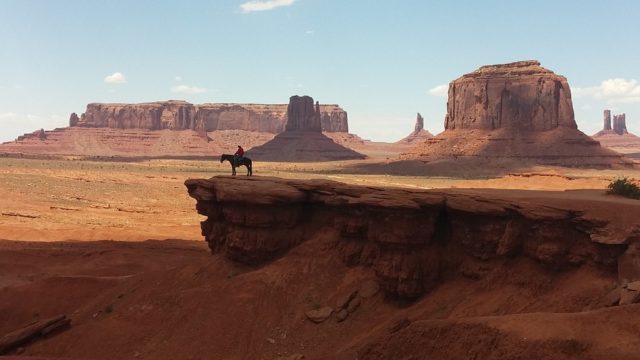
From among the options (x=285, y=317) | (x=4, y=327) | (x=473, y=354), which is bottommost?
(x=4, y=327)

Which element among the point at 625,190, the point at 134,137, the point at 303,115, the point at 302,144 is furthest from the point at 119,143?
the point at 625,190

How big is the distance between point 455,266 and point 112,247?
2080cm

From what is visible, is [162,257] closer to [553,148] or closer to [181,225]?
[181,225]

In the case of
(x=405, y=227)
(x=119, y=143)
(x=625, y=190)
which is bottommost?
(x=405, y=227)

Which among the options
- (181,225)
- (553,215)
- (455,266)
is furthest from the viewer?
(181,225)

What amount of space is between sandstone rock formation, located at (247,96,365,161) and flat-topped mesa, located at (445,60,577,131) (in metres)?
47.8

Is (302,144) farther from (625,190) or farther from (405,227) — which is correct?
(405,227)

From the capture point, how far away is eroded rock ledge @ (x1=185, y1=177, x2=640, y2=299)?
38.6 feet

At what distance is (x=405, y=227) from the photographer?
13.4 meters

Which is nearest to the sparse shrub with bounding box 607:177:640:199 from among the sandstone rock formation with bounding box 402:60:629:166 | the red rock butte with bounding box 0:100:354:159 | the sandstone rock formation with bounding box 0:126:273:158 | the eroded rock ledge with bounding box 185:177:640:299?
the eroded rock ledge with bounding box 185:177:640:299

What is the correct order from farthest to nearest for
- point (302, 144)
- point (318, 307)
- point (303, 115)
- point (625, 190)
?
point (303, 115)
point (302, 144)
point (625, 190)
point (318, 307)

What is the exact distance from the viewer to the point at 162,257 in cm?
2677

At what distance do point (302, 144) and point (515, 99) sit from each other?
6817cm


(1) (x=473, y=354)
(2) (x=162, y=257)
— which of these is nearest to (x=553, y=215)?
(1) (x=473, y=354)
